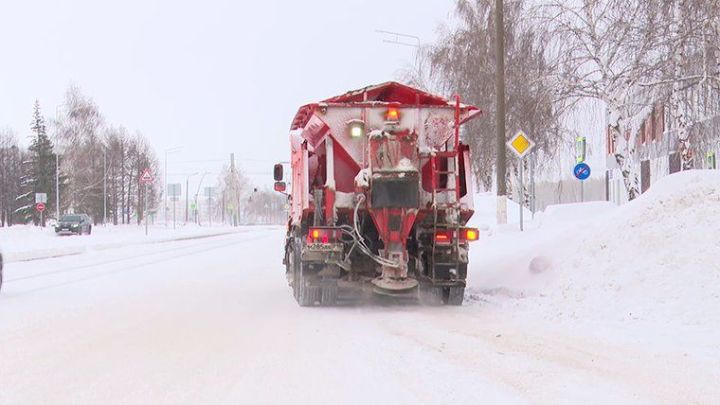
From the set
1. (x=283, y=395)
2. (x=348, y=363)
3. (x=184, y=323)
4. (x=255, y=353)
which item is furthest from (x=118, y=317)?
(x=283, y=395)

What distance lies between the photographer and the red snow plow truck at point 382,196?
9492mm

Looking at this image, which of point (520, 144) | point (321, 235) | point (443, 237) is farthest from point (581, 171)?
point (321, 235)

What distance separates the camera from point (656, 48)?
1559 centimetres

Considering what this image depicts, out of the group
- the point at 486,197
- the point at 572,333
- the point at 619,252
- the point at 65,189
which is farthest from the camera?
the point at 65,189

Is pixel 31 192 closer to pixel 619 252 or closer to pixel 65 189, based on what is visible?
pixel 65 189

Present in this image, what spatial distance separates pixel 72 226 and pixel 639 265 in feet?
150

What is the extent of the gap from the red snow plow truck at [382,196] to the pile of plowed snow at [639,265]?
4.91 ft

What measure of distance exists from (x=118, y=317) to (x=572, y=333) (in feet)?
18.8

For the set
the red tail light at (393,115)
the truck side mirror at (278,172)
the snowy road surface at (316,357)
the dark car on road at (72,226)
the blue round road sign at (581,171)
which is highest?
the red tail light at (393,115)

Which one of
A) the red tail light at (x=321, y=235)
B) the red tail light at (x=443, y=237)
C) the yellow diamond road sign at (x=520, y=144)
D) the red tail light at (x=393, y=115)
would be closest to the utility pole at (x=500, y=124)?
the yellow diamond road sign at (x=520, y=144)

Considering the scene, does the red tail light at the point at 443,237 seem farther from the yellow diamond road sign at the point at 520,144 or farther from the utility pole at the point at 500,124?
the utility pole at the point at 500,124

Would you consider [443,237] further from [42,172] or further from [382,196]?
[42,172]

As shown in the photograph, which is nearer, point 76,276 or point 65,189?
point 76,276

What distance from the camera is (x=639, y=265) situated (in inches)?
348
